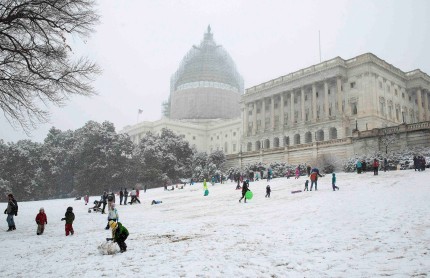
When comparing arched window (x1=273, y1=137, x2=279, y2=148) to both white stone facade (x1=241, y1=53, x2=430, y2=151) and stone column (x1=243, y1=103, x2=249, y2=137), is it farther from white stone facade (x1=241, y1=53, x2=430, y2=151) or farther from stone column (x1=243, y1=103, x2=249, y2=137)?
stone column (x1=243, y1=103, x2=249, y2=137)

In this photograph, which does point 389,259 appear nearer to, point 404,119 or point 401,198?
point 401,198

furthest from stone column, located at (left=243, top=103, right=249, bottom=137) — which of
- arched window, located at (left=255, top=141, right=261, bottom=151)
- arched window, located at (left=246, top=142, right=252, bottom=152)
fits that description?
arched window, located at (left=255, top=141, right=261, bottom=151)

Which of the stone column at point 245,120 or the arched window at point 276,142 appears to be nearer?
the arched window at point 276,142

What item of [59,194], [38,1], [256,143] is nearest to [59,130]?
[59,194]

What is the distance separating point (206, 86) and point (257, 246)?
10273cm

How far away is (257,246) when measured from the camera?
10812 millimetres

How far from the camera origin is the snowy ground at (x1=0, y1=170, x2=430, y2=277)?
8.59 metres

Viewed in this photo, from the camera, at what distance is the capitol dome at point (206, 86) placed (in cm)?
11231

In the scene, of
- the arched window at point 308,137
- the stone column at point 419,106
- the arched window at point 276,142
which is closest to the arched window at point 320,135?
the arched window at point 308,137

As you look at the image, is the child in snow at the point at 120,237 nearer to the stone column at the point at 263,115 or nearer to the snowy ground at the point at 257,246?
the snowy ground at the point at 257,246

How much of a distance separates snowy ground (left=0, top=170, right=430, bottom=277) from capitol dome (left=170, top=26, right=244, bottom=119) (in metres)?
96.3

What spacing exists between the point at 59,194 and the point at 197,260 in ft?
217

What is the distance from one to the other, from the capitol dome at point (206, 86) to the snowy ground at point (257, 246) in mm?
96317

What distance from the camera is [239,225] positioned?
14.5m
